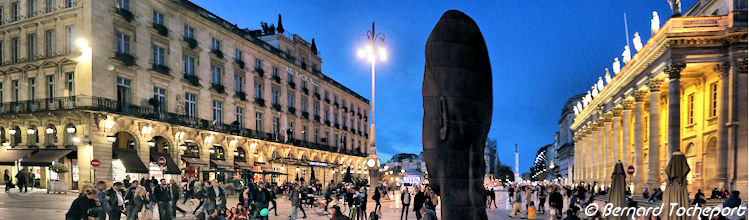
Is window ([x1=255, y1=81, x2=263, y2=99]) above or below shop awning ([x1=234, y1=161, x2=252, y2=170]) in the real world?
above

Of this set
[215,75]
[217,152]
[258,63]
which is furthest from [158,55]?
[258,63]

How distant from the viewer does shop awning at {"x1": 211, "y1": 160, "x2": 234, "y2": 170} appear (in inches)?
1633

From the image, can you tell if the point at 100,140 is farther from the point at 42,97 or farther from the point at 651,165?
the point at 651,165

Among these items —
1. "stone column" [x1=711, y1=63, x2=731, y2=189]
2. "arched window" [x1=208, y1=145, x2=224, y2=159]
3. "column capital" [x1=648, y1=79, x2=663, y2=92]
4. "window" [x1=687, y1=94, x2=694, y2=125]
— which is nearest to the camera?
"stone column" [x1=711, y1=63, x2=731, y2=189]

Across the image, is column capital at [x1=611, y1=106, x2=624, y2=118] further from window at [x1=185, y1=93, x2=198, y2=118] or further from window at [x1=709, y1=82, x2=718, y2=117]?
window at [x1=185, y1=93, x2=198, y2=118]

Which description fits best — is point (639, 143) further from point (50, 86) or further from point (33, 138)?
point (33, 138)

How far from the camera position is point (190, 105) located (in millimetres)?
39844

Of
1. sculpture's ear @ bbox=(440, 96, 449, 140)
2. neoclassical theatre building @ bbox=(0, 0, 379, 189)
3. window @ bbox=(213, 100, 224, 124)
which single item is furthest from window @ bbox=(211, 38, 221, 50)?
sculpture's ear @ bbox=(440, 96, 449, 140)

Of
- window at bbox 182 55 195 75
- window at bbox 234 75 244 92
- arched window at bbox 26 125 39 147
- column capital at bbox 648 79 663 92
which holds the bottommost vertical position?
arched window at bbox 26 125 39 147

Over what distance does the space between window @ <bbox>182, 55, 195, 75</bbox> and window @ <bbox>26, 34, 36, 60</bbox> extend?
394 inches

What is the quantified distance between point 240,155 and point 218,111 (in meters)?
5.44

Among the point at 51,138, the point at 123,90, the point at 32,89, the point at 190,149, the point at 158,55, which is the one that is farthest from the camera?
the point at 190,149

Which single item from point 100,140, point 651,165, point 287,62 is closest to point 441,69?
point 100,140

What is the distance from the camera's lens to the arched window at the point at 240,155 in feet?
150
